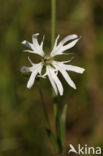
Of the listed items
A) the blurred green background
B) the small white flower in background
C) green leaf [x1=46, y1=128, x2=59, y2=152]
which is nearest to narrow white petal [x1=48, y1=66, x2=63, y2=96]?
the small white flower in background

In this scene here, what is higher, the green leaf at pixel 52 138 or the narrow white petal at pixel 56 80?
the narrow white petal at pixel 56 80

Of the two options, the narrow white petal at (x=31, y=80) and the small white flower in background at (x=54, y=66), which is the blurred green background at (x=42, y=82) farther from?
the narrow white petal at (x=31, y=80)

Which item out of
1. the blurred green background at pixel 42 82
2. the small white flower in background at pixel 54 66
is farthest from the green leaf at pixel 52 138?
the blurred green background at pixel 42 82

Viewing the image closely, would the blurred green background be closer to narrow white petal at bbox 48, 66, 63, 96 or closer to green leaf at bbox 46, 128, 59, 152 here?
green leaf at bbox 46, 128, 59, 152

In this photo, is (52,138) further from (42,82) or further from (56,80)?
(42,82)

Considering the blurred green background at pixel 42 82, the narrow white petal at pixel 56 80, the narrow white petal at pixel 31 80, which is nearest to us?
the narrow white petal at pixel 31 80

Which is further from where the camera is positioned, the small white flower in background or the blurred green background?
the blurred green background

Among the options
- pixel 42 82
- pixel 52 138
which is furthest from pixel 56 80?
pixel 42 82

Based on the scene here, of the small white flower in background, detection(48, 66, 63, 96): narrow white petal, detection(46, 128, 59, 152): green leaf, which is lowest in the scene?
detection(46, 128, 59, 152): green leaf

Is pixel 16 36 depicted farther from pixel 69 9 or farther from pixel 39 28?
pixel 69 9
